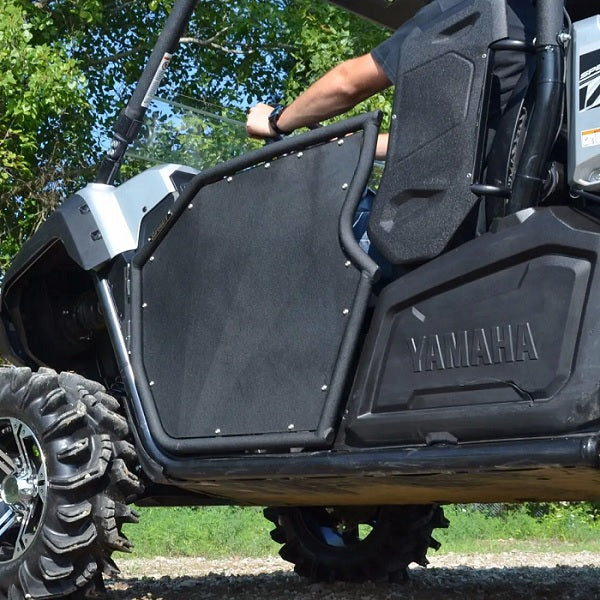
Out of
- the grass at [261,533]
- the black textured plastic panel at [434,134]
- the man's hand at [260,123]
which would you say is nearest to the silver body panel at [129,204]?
the man's hand at [260,123]

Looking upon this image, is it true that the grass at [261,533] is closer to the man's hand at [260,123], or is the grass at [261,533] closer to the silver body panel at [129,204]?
the silver body panel at [129,204]

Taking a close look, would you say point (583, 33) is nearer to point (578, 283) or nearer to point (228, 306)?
point (578, 283)

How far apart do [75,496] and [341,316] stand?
1.15 m

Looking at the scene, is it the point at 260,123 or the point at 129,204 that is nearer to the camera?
the point at 260,123

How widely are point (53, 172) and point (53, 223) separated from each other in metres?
9.12

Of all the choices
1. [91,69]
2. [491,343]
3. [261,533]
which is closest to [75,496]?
[491,343]

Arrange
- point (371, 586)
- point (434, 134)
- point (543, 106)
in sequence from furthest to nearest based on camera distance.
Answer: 1. point (371, 586)
2. point (434, 134)
3. point (543, 106)

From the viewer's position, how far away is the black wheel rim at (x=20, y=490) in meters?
3.79

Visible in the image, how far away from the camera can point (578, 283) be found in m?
2.56

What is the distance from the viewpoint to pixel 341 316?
10.1 feet

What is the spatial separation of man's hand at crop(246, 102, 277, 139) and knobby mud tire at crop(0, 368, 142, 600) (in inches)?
39.8

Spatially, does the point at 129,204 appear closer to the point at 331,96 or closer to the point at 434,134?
the point at 331,96

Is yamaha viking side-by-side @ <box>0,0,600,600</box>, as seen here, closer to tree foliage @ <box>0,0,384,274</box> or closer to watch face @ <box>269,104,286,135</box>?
watch face @ <box>269,104,286,135</box>

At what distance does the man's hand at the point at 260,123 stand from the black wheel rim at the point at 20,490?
1214mm
